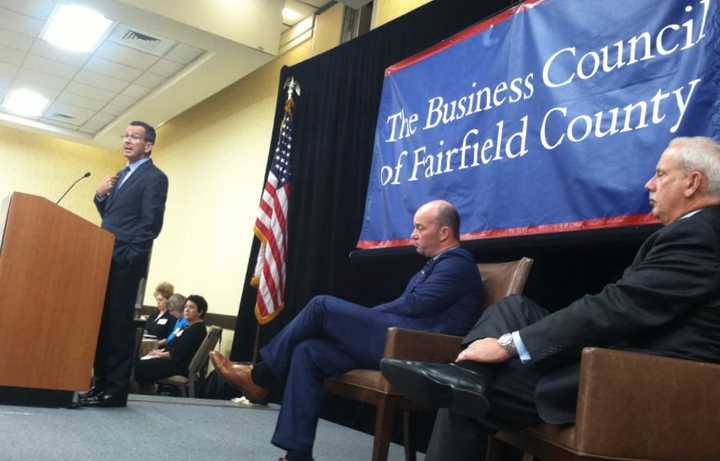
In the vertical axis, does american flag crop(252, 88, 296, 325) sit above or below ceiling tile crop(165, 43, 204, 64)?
below

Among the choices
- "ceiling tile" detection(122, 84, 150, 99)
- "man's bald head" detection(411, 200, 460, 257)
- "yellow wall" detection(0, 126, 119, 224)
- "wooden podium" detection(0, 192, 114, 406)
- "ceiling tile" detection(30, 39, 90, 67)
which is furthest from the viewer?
"yellow wall" detection(0, 126, 119, 224)

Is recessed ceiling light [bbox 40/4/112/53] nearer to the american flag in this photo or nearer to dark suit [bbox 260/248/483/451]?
the american flag

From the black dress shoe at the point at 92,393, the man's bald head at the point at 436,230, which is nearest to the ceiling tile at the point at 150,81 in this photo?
the black dress shoe at the point at 92,393

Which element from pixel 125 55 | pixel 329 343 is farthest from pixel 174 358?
pixel 329 343

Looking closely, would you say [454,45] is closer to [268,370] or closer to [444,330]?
[444,330]

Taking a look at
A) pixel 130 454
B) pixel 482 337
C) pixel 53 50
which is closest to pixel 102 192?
pixel 130 454

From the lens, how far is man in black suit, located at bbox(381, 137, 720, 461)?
148 centimetres

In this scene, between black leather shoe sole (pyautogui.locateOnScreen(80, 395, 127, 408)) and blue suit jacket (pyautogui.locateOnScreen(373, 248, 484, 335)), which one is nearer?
blue suit jacket (pyautogui.locateOnScreen(373, 248, 484, 335))

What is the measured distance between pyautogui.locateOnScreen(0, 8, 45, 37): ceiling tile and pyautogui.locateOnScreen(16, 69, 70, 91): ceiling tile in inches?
48.0

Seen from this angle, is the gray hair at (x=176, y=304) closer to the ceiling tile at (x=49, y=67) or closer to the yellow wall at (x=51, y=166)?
the ceiling tile at (x=49, y=67)

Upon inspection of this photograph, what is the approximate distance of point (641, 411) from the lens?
1454mm

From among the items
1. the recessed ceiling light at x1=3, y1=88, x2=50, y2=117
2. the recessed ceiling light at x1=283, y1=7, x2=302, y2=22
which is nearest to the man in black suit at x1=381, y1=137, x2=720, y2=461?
the recessed ceiling light at x1=283, y1=7, x2=302, y2=22

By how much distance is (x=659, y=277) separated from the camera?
4.88ft

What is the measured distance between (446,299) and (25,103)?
8.28 m
